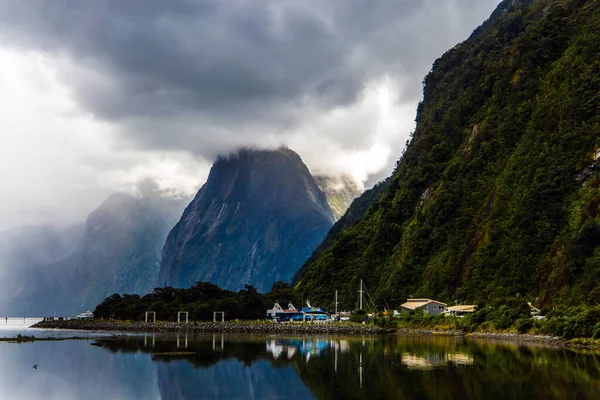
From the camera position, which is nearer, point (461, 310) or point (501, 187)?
point (461, 310)

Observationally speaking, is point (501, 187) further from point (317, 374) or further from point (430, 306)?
point (317, 374)

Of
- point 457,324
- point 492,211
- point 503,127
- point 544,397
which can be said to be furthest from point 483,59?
point 544,397

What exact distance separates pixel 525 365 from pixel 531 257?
53.7 m

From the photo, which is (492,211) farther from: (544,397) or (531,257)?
(544,397)

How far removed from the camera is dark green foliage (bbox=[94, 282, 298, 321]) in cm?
12825

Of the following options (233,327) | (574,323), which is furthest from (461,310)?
(233,327)

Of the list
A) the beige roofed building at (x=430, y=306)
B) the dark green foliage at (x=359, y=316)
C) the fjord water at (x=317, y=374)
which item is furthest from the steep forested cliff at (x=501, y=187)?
the fjord water at (x=317, y=374)

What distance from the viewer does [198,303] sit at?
130875 millimetres

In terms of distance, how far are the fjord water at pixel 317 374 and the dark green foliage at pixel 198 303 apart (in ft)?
219

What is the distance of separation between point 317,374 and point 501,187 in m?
75.5

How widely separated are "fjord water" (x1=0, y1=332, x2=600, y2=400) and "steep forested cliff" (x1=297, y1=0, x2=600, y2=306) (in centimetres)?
3160

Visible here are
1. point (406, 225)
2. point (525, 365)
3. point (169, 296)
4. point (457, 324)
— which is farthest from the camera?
point (169, 296)

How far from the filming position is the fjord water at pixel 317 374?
31906mm

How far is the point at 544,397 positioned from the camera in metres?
28.7
